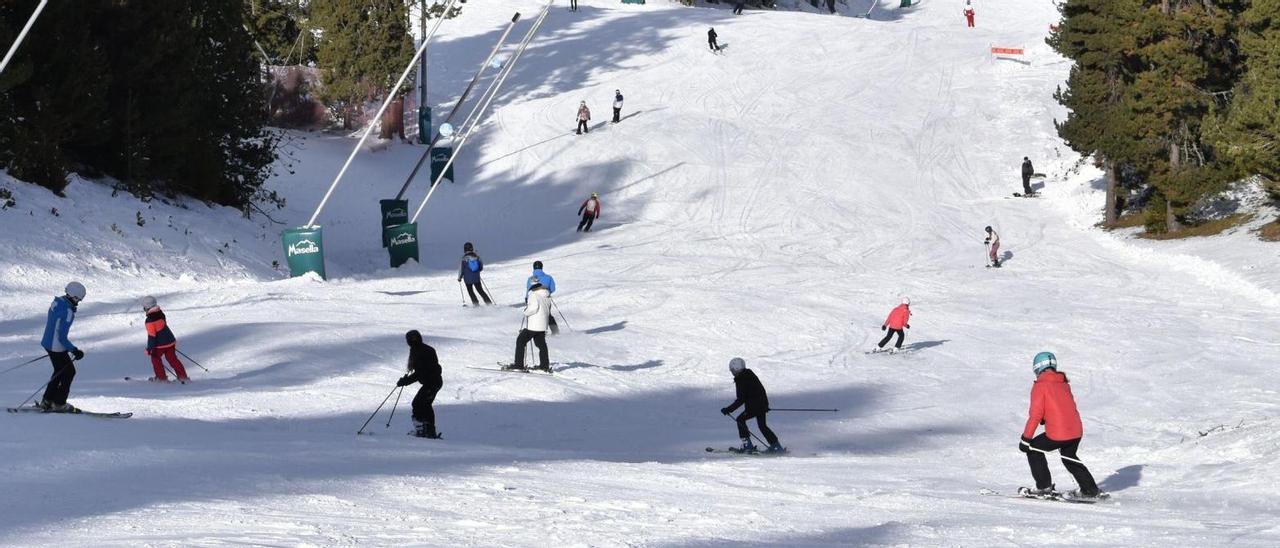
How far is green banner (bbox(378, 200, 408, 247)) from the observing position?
30.8m

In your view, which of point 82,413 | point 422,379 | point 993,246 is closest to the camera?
point 82,413

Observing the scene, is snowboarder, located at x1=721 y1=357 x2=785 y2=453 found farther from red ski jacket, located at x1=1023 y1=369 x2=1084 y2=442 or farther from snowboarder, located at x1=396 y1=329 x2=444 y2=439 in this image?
red ski jacket, located at x1=1023 y1=369 x2=1084 y2=442

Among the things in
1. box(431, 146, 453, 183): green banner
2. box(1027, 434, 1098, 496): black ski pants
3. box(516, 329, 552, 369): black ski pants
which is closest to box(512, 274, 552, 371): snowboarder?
box(516, 329, 552, 369): black ski pants

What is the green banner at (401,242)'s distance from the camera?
96.2 ft

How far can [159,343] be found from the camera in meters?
14.9

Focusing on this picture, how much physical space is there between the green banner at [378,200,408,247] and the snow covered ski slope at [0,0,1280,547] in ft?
3.35

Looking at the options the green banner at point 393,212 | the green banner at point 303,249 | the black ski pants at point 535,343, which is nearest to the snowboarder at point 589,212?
the green banner at point 393,212

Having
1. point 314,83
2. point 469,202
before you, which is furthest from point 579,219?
point 314,83

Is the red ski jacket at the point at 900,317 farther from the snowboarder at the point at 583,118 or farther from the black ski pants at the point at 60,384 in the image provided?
the snowboarder at the point at 583,118

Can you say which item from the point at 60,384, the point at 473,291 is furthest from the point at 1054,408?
the point at 473,291

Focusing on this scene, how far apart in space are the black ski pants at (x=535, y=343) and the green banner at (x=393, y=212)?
46.4 ft

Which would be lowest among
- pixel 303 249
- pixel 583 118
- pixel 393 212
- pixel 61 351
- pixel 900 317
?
pixel 900 317

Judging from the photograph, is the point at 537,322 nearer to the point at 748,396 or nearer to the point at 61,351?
the point at 748,396

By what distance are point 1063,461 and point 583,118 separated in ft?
117
